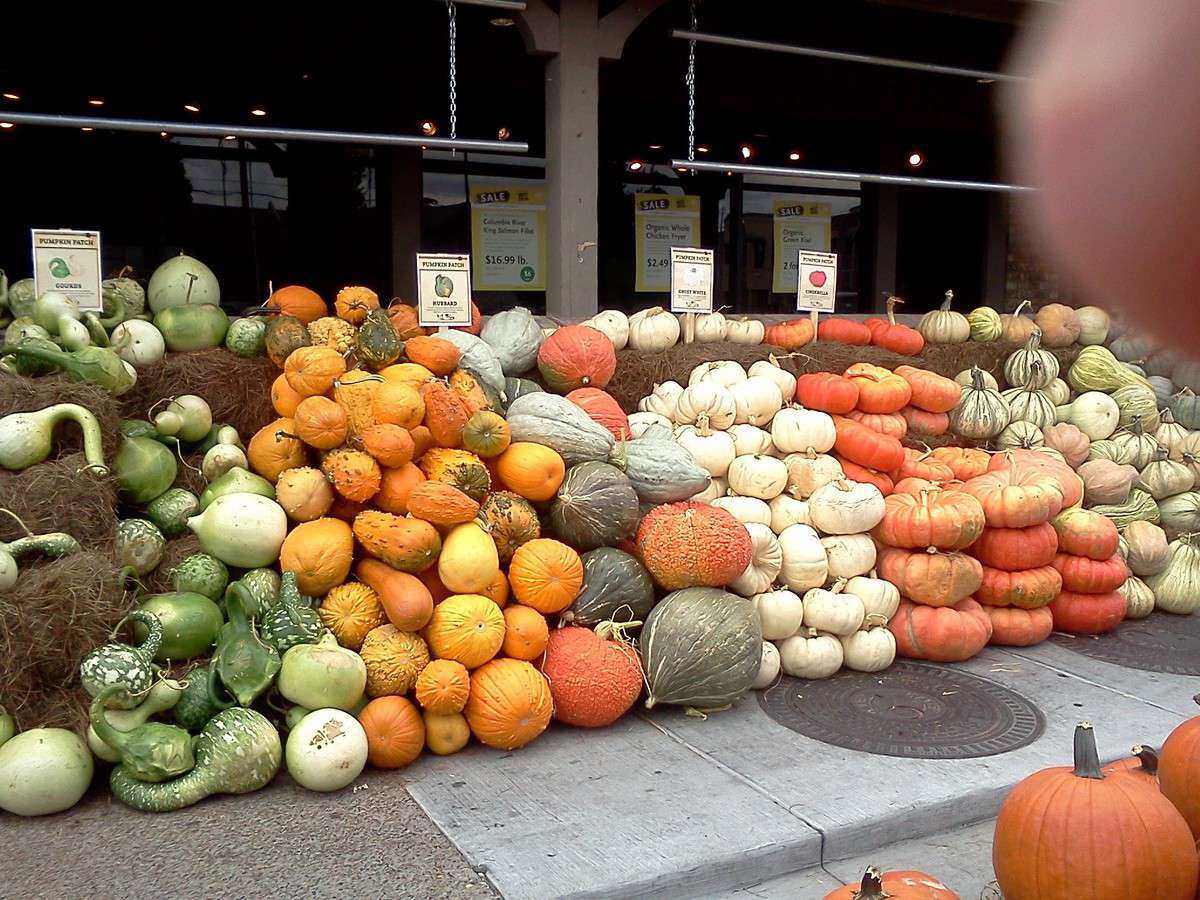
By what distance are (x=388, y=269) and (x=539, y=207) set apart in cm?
179

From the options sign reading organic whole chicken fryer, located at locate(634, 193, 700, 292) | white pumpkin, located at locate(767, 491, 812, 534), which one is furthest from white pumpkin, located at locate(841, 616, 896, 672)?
sign reading organic whole chicken fryer, located at locate(634, 193, 700, 292)

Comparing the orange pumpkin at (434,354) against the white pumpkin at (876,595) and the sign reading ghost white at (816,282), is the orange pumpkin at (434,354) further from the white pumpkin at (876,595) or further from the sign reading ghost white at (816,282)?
the sign reading ghost white at (816,282)

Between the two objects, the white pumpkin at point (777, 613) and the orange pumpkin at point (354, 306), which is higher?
the orange pumpkin at point (354, 306)

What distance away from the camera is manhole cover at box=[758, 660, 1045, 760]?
4250mm

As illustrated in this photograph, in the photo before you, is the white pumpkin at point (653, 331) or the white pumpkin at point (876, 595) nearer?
→ the white pumpkin at point (876, 595)

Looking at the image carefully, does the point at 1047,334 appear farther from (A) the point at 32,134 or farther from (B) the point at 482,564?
(A) the point at 32,134

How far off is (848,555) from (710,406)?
1.15 m

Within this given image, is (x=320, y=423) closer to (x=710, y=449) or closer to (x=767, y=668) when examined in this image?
(x=710, y=449)

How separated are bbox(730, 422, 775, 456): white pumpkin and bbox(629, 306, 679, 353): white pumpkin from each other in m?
0.95

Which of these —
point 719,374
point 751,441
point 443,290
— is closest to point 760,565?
point 751,441

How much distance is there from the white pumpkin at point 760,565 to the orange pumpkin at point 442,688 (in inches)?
63.4

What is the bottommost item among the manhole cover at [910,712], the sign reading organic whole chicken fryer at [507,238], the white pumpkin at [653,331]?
the manhole cover at [910,712]

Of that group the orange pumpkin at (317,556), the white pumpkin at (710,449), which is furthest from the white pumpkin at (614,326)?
the orange pumpkin at (317,556)

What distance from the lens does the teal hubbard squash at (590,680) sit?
4.20 m
